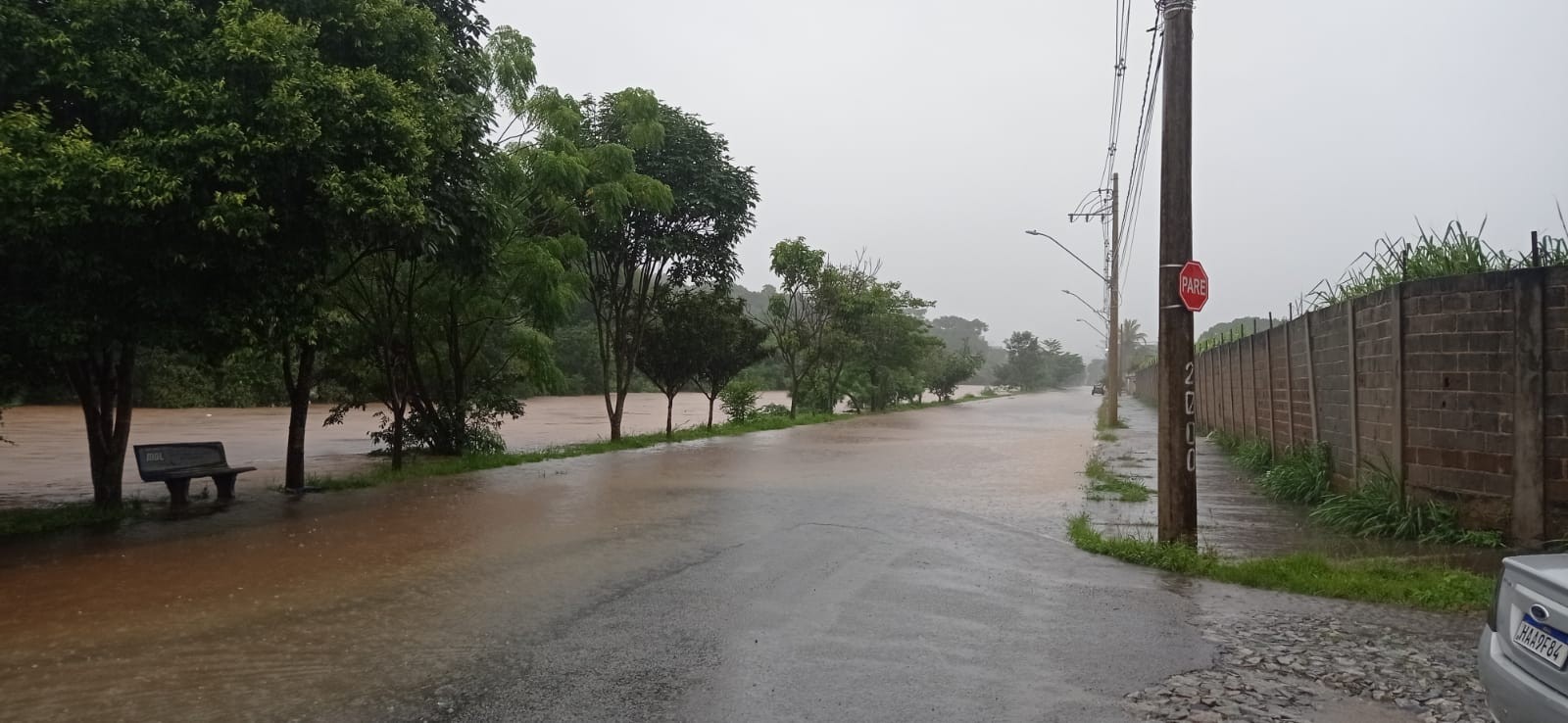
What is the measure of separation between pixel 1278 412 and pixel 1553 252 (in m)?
5.76

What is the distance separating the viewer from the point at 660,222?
20.1 metres

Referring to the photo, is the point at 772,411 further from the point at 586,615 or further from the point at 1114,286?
the point at 586,615

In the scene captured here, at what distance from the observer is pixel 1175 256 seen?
7562 mm

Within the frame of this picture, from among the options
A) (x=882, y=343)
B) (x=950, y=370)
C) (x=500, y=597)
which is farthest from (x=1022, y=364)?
(x=500, y=597)

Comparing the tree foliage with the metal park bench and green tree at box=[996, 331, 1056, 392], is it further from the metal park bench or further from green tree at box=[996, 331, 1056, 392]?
the metal park bench

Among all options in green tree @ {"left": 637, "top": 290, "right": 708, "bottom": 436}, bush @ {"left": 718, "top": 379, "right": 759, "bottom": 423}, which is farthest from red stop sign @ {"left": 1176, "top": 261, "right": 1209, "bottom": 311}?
bush @ {"left": 718, "top": 379, "right": 759, "bottom": 423}

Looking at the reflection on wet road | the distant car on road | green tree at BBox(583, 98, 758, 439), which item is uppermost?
green tree at BBox(583, 98, 758, 439)

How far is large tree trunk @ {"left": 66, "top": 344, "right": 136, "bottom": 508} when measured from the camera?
31.6 feet

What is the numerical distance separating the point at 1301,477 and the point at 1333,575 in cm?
453

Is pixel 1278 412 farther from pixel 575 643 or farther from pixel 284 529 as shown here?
pixel 284 529

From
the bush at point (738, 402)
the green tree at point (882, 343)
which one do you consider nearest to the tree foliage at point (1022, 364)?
the green tree at point (882, 343)

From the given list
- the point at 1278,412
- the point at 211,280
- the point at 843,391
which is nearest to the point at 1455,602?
the point at 1278,412

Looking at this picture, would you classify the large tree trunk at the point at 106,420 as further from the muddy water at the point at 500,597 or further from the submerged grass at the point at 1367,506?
the submerged grass at the point at 1367,506

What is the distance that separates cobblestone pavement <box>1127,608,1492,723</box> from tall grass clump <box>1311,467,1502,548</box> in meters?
2.30
